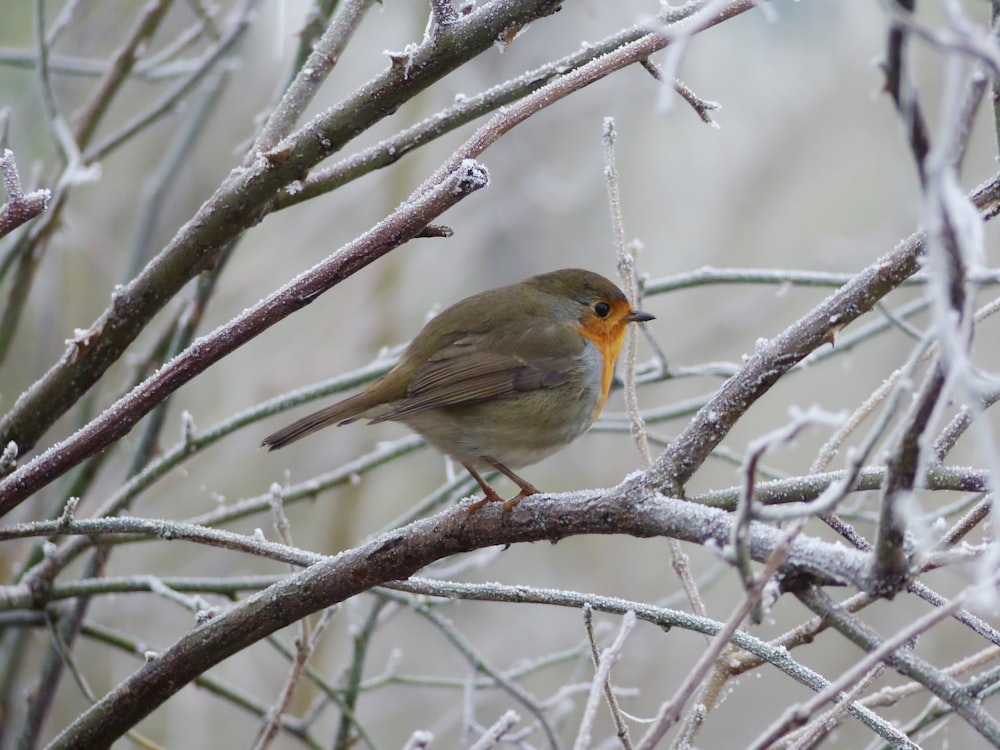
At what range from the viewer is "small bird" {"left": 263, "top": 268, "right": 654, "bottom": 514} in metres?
3.04

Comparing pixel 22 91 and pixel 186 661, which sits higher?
pixel 22 91

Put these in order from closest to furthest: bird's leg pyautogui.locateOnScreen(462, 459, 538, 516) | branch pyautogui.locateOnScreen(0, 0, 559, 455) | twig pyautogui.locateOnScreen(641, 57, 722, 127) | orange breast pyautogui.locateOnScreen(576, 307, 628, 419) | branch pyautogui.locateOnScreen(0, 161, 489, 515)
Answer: branch pyautogui.locateOnScreen(0, 161, 489, 515) → branch pyautogui.locateOnScreen(0, 0, 559, 455) → twig pyautogui.locateOnScreen(641, 57, 722, 127) → bird's leg pyautogui.locateOnScreen(462, 459, 538, 516) → orange breast pyautogui.locateOnScreen(576, 307, 628, 419)

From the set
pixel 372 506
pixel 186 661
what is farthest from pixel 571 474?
pixel 186 661

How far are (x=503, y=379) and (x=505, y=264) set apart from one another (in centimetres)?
378

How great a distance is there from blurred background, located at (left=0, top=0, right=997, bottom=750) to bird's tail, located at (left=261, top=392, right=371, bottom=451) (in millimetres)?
945

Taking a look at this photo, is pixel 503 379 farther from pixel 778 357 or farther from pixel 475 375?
pixel 778 357

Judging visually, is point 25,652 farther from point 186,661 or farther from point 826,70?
point 826,70

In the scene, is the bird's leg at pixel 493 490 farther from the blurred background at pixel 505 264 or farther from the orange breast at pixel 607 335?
the blurred background at pixel 505 264

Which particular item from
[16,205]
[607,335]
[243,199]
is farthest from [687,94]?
[607,335]

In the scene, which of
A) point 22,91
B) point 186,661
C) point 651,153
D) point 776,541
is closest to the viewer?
point 776,541

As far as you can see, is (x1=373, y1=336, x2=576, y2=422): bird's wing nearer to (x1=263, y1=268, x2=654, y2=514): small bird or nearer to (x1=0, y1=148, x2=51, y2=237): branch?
(x1=263, y1=268, x2=654, y2=514): small bird

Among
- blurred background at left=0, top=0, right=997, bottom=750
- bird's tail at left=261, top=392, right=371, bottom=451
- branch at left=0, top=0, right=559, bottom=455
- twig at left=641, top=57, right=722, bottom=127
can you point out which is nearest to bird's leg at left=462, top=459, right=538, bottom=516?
bird's tail at left=261, top=392, right=371, bottom=451

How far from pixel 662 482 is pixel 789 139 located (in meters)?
5.87

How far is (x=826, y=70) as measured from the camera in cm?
756
